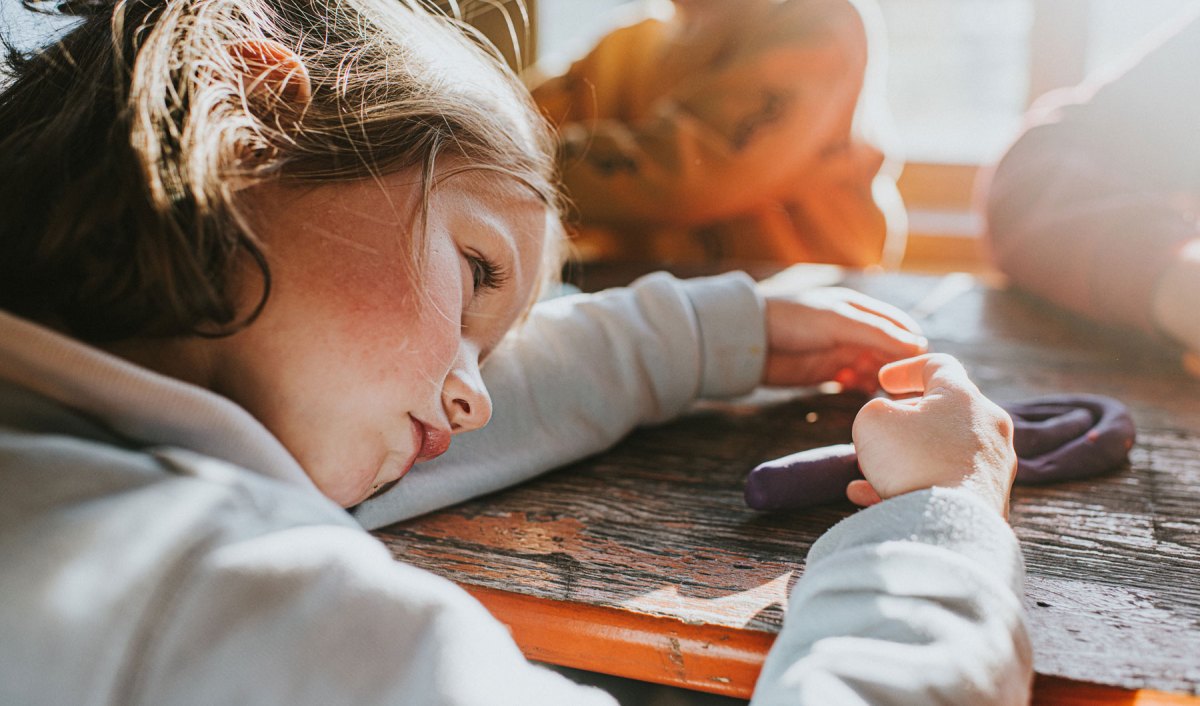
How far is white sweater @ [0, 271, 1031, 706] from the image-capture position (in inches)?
10.0

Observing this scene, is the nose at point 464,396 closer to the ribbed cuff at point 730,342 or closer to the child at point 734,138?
the ribbed cuff at point 730,342

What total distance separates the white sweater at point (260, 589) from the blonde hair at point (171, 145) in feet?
0.12

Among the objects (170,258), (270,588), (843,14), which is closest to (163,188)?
(170,258)

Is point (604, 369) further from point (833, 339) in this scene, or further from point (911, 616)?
point (911, 616)

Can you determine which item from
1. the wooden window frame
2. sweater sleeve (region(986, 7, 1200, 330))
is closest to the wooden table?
sweater sleeve (region(986, 7, 1200, 330))

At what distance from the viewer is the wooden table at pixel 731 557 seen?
0.33 metres

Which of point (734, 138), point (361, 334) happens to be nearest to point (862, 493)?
point (361, 334)

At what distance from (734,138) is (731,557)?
0.79m

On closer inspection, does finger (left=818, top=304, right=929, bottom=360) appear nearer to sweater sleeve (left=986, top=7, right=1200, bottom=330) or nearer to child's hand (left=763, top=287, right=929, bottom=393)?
child's hand (left=763, top=287, right=929, bottom=393)

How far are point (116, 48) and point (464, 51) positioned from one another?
0.22 meters

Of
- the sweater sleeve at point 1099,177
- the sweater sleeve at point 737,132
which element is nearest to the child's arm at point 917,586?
the sweater sleeve at point 1099,177

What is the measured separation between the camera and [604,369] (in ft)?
1.95

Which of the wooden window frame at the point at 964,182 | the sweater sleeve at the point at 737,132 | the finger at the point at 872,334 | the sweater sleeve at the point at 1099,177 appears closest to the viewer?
the finger at the point at 872,334

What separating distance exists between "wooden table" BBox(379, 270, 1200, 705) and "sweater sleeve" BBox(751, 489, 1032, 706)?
0.08 ft
